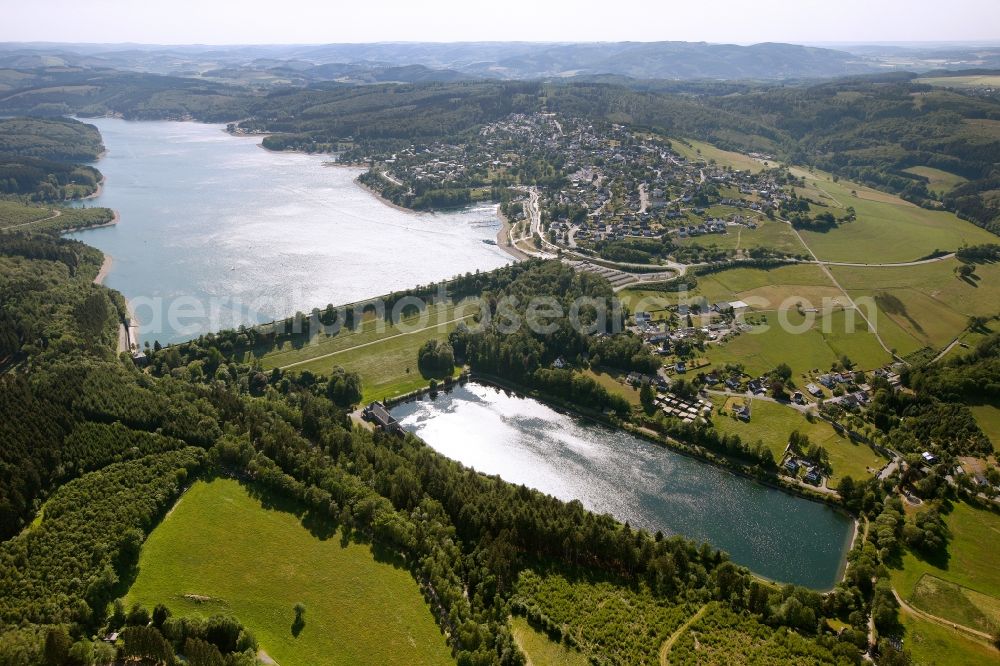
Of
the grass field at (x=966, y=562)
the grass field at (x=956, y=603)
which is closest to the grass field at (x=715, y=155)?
the grass field at (x=966, y=562)

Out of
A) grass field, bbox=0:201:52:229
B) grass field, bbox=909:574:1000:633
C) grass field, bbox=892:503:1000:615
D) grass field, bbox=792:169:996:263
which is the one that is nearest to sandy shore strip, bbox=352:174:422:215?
grass field, bbox=0:201:52:229

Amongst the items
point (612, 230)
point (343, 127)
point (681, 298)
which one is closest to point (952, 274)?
point (681, 298)

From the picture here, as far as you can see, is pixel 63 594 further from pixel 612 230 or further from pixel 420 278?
pixel 612 230

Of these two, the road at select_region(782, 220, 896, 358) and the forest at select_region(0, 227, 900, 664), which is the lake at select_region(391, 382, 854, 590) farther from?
the road at select_region(782, 220, 896, 358)

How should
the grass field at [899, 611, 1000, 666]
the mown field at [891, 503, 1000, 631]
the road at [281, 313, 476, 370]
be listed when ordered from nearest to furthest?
1. the grass field at [899, 611, 1000, 666]
2. the mown field at [891, 503, 1000, 631]
3. the road at [281, 313, 476, 370]

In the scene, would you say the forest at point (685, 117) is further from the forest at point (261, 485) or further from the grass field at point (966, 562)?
the grass field at point (966, 562)

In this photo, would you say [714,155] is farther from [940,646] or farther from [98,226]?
[940,646]
